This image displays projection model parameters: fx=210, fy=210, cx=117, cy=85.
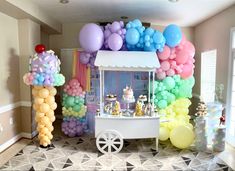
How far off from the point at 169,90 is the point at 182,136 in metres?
1.00

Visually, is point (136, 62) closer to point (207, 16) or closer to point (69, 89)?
point (69, 89)

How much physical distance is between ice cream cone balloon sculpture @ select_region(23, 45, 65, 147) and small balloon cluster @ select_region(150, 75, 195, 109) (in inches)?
73.5

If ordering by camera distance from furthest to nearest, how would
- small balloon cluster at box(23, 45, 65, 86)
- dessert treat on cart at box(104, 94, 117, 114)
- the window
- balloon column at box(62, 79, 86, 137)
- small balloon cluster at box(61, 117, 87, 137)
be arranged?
the window < small balloon cluster at box(61, 117, 87, 137) < balloon column at box(62, 79, 86, 137) < dessert treat on cart at box(104, 94, 117, 114) < small balloon cluster at box(23, 45, 65, 86)

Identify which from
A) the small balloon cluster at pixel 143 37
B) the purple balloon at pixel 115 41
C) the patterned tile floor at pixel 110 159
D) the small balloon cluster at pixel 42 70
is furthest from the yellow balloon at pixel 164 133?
the small balloon cluster at pixel 42 70

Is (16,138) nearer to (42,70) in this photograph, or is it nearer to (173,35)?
(42,70)

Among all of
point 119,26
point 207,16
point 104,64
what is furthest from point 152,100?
point 207,16

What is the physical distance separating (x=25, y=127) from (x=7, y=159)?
100 centimetres

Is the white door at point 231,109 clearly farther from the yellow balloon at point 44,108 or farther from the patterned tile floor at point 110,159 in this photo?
the yellow balloon at point 44,108

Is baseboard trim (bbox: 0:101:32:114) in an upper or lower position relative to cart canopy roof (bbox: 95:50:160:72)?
lower

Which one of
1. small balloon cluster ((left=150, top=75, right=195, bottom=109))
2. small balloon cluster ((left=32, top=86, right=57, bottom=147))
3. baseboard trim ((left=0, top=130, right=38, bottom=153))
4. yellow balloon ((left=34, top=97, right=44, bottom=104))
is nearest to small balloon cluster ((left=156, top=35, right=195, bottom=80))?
small balloon cluster ((left=150, top=75, right=195, bottom=109))

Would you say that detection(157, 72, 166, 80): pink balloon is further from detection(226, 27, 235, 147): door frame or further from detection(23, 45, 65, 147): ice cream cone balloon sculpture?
detection(23, 45, 65, 147): ice cream cone balloon sculpture

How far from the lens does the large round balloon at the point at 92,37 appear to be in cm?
377

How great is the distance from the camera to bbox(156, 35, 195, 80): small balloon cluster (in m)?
4.12

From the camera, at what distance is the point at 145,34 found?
383 centimetres
